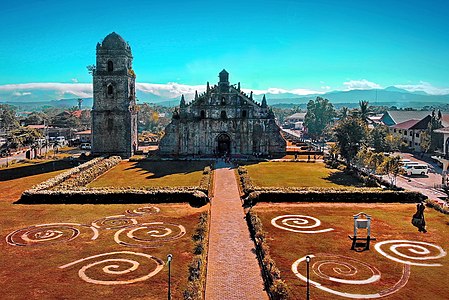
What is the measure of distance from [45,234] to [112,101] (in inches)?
1970

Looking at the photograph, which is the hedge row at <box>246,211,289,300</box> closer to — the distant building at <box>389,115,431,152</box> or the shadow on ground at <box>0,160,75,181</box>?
the shadow on ground at <box>0,160,75,181</box>

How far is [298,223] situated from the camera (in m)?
33.9

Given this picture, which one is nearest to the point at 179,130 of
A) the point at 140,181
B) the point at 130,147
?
the point at 130,147

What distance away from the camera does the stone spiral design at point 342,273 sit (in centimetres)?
2183

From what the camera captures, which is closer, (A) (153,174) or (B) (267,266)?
(B) (267,266)

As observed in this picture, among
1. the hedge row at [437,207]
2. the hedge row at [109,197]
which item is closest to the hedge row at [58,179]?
the hedge row at [109,197]

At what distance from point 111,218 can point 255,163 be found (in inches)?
1484

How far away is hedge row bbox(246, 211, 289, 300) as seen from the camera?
20391mm

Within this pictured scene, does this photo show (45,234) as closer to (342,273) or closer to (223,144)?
(342,273)

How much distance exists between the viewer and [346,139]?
6372cm

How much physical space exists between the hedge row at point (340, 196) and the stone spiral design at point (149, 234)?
12248 mm

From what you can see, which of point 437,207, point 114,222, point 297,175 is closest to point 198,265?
point 114,222

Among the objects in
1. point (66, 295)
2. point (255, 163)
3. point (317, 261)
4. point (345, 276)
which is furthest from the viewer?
point (255, 163)

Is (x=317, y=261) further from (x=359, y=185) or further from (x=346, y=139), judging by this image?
(x=346, y=139)
